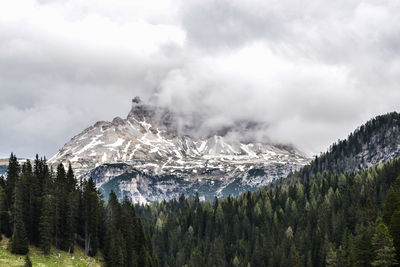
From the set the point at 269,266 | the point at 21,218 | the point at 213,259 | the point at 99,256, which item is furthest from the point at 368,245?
the point at 213,259

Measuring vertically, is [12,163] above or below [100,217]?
above

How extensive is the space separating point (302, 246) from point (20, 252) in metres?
107

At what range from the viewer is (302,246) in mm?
168500

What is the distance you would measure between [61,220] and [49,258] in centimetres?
1610

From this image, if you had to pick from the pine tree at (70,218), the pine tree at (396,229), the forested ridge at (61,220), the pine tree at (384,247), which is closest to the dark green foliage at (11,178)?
the forested ridge at (61,220)

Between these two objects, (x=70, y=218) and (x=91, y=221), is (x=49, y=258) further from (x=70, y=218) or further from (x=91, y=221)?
(x=91, y=221)

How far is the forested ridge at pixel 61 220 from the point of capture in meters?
104

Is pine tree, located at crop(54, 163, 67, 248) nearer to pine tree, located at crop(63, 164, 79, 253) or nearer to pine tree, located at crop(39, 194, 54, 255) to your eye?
pine tree, located at crop(63, 164, 79, 253)

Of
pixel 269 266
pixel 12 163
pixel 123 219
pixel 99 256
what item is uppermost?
pixel 12 163

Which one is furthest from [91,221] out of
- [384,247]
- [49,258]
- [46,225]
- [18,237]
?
[384,247]

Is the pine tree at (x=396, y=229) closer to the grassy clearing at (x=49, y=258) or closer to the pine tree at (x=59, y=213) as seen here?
the grassy clearing at (x=49, y=258)

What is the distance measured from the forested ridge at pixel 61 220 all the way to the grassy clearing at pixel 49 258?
5.74 feet

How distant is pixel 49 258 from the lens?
99438mm

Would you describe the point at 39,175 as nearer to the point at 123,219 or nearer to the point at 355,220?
the point at 123,219
